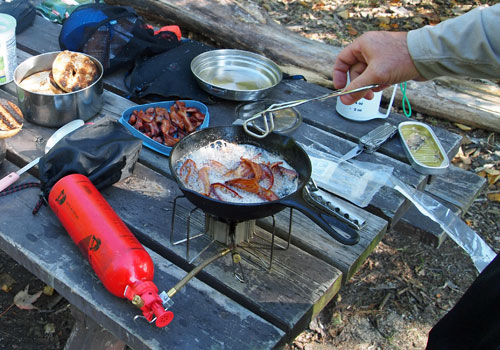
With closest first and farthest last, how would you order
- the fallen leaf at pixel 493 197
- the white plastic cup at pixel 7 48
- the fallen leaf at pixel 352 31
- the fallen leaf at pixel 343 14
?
the white plastic cup at pixel 7 48 → the fallen leaf at pixel 493 197 → the fallen leaf at pixel 352 31 → the fallen leaf at pixel 343 14

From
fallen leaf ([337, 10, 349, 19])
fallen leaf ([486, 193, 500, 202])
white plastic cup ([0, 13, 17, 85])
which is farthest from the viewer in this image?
fallen leaf ([337, 10, 349, 19])

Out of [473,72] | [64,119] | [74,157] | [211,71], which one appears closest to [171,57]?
[211,71]

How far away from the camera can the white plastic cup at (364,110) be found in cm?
242

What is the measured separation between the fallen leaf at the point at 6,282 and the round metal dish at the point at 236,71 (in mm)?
1378

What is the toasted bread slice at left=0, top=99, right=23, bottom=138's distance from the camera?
6.31 feet

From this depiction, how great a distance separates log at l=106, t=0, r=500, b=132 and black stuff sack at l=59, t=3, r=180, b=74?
1.30 m

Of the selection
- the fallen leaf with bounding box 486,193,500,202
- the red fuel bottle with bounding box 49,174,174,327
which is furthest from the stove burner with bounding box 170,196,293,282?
the fallen leaf with bounding box 486,193,500,202

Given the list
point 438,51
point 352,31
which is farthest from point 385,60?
point 352,31

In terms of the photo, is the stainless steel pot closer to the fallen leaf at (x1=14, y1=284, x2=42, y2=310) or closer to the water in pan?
the water in pan

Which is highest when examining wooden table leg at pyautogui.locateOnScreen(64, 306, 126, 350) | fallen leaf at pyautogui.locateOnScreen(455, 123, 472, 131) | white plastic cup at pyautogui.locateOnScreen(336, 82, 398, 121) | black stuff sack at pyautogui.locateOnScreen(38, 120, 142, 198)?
black stuff sack at pyautogui.locateOnScreen(38, 120, 142, 198)

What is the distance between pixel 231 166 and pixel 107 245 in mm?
469

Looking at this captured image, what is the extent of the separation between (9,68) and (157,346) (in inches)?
65.3

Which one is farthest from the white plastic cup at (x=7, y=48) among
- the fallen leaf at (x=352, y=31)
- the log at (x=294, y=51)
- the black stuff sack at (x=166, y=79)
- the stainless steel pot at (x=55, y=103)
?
the fallen leaf at (x=352, y=31)

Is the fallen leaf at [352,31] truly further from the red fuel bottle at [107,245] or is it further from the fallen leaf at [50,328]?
the red fuel bottle at [107,245]
